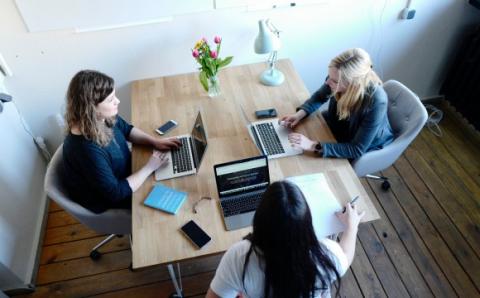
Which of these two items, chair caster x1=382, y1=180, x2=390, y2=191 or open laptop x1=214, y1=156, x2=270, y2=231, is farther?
chair caster x1=382, y1=180, x2=390, y2=191

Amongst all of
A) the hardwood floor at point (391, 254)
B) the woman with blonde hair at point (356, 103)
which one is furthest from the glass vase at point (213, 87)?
the hardwood floor at point (391, 254)

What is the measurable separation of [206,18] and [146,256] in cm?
156

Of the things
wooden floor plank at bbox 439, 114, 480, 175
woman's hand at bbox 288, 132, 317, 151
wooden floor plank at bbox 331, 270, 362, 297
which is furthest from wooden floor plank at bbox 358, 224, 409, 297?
wooden floor plank at bbox 439, 114, 480, 175

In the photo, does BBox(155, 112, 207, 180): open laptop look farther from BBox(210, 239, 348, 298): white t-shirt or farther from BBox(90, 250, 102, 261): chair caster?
BBox(90, 250, 102, 261): chair caster

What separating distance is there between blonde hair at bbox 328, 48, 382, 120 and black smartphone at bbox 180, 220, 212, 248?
0.98 m

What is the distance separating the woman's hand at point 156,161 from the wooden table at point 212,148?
0.06 metres

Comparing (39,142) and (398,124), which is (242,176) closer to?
(398,124)

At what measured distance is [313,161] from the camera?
1.77 m

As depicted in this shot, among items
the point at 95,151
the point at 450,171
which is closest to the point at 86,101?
the point at 95,151

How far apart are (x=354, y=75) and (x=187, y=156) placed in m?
0.94

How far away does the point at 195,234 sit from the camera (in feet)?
4.88

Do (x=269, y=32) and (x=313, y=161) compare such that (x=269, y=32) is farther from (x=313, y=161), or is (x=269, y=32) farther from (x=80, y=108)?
(x=80, y=108)

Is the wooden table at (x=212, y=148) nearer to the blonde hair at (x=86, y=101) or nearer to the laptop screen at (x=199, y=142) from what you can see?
the laptop screen at (x=199, y=142)

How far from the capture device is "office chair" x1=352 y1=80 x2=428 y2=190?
6.12ft
